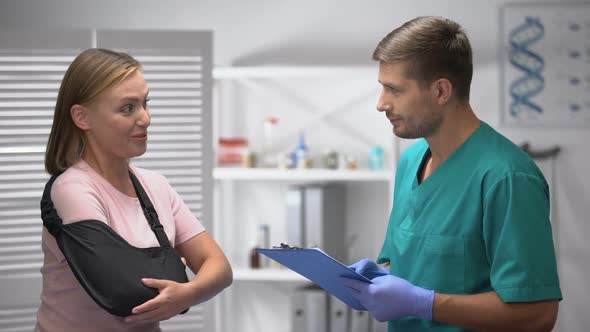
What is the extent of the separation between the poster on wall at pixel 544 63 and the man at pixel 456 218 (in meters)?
2.27

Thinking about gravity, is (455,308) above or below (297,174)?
below

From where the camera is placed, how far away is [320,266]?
5.08 feet

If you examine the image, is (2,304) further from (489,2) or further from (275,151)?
(489,2)

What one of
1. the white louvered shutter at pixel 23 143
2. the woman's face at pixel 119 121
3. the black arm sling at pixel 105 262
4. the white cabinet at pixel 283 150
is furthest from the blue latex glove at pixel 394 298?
the white cabinet at pixel 283 150

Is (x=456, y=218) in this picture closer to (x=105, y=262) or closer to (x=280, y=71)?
(x=105, y=262)

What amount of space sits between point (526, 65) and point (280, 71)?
1202 millimetres

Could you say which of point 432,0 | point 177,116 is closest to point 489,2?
point 432,0

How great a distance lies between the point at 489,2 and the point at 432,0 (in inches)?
10.8

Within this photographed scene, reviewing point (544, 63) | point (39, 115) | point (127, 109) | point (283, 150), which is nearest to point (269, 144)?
point (283, 150)

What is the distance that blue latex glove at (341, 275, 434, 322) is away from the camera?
1.47 m

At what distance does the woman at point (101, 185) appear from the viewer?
1431 millimetres

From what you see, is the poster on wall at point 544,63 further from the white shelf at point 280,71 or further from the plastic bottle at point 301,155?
the plastic bottle at point 301,155

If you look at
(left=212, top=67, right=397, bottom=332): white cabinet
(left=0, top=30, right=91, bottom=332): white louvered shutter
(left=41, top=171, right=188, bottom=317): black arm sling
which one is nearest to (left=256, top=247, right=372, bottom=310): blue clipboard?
(left=41, top=171, right=188, bottom=317): black arm sling

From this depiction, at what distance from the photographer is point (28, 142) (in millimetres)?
2867
